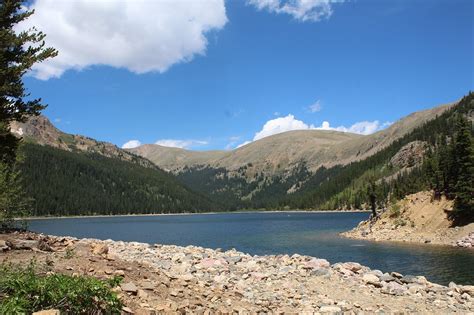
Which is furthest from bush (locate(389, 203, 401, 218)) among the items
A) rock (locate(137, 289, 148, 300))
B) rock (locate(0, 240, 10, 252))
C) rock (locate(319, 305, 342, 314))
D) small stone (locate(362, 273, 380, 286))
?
rock (locate(0, 240, 10, 252))

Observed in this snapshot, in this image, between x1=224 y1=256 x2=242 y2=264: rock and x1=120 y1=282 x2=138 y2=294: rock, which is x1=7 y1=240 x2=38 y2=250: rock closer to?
x1=120 y1=282 x2=138 y2=294: rock

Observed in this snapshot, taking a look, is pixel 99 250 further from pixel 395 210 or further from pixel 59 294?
pixel 395 210

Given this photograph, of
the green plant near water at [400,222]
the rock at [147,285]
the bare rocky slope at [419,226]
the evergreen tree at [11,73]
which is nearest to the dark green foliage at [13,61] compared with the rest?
the evergreen tree at [11,73]

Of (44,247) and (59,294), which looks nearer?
(59,294)

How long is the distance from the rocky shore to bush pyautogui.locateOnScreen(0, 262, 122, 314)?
3.59ft

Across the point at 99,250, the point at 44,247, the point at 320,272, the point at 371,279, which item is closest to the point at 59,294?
the point at 99,250

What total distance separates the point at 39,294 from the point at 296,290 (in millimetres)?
12994

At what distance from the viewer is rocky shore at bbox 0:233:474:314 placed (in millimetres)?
15359

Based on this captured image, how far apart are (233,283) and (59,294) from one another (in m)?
10.5

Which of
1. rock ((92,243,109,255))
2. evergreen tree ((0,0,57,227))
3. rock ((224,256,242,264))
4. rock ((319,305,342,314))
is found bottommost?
rock ((319,305,342,314))

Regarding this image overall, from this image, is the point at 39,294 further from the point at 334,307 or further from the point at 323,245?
the point at 323,245

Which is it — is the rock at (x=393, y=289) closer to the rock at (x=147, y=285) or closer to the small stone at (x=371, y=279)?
the small stone at (x=371, y=279)

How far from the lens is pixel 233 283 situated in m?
20.1

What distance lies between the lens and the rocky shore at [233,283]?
15.4m
